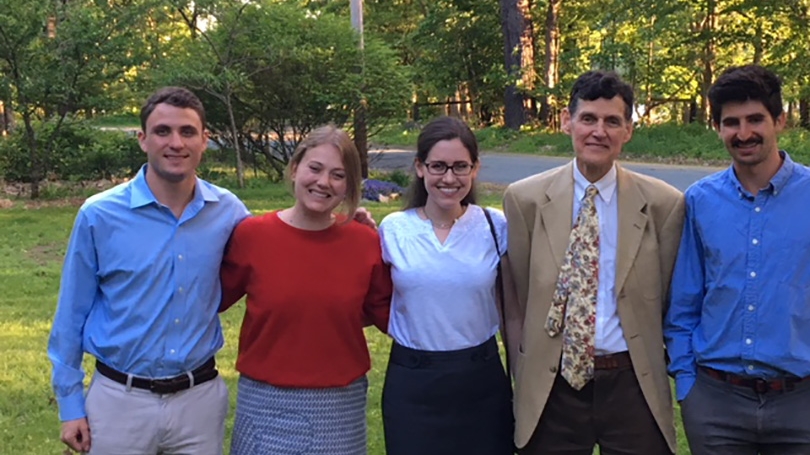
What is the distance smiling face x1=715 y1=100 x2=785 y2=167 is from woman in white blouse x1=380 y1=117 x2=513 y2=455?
95 centimetres

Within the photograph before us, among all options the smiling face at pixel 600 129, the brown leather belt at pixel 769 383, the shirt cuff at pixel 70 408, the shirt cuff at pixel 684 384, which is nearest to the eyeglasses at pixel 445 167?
the smiling face at pixel 600 129

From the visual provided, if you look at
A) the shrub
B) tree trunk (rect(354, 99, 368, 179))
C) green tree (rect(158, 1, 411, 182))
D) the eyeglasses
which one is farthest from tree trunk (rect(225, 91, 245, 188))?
the eyeglasses

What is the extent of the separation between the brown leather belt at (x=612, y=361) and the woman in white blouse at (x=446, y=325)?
0.39 m

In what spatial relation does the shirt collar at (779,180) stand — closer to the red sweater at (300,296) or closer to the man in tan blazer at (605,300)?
the man in tan blazer at (605,300)

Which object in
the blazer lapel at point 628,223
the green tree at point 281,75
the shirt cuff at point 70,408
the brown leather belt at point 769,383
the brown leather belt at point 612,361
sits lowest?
the shirt cuff at point 70,408

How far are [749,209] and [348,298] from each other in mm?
1516

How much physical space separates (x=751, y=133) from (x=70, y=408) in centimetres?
267

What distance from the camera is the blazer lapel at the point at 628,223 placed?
10.2 ft

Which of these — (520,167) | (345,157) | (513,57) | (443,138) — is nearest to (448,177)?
(443,138)

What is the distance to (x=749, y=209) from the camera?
2.97m

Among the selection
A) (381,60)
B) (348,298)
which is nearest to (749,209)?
(348,298)


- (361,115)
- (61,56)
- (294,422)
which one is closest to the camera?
(294,422)

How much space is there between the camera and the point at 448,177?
323cm

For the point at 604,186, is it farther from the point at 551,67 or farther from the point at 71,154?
the point at 551,67
